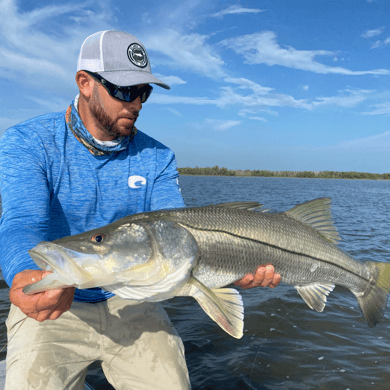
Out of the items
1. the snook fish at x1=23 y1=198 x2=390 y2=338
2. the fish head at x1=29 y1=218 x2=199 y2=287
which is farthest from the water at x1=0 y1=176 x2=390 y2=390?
the fish head at x1=29 y1=218 x2=199 y2=287

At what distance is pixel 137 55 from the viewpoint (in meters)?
3.07

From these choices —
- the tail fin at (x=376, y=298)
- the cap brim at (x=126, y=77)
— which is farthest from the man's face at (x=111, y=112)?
the tail fin at (x=376, y=298)

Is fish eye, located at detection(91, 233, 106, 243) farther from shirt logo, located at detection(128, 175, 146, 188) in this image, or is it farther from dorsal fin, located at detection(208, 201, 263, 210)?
shirt logo, located at detection(128, 175, 146, 188)

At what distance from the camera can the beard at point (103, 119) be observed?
3.03m

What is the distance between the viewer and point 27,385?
93.2 inches

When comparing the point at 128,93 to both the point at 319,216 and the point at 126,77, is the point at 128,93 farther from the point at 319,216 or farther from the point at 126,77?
the point at 319,216

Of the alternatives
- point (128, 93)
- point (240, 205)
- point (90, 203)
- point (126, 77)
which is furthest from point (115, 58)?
point (240, 205)

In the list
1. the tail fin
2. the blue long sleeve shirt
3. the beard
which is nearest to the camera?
the blue long sleeve shirt

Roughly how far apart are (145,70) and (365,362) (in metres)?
4.80

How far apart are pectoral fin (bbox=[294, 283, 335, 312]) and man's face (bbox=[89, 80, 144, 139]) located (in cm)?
232

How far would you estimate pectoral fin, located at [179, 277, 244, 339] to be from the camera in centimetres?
234

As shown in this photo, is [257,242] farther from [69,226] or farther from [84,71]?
[84,71]

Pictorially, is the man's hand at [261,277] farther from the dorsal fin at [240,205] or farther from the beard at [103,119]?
the beard at [103,119]

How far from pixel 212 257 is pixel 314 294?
135 centimetres
